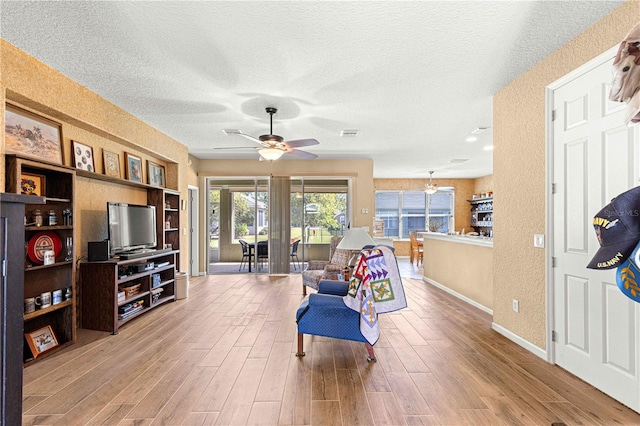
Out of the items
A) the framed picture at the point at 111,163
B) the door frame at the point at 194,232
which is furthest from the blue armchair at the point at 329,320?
the door frame at the point at 194,232

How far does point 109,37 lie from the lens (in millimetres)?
2461

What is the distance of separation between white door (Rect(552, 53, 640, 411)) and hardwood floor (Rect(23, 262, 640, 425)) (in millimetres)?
226

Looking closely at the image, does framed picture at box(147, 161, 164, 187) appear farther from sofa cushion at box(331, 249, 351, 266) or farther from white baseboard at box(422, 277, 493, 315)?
white baseboard at box(422, 277, 493, 315)

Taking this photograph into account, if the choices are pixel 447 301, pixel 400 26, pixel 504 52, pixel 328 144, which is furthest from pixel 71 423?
pixel 328 144

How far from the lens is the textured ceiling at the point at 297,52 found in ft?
7.10

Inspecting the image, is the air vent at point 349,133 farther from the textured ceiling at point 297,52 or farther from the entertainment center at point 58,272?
the entertainment center at point 58,272

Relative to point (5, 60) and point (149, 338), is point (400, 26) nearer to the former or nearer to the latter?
point (5, 60)

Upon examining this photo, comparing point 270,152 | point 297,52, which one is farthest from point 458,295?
point 297,52

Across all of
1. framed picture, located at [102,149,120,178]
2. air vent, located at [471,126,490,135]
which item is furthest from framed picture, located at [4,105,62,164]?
air vent, located at [471,126,490,135]

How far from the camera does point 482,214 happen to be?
32.4ft

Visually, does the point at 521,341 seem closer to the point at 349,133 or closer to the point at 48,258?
the point at 349,133

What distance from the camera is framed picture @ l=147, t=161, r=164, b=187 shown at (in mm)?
4977

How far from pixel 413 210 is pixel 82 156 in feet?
30.9

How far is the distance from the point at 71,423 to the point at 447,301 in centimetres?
463
